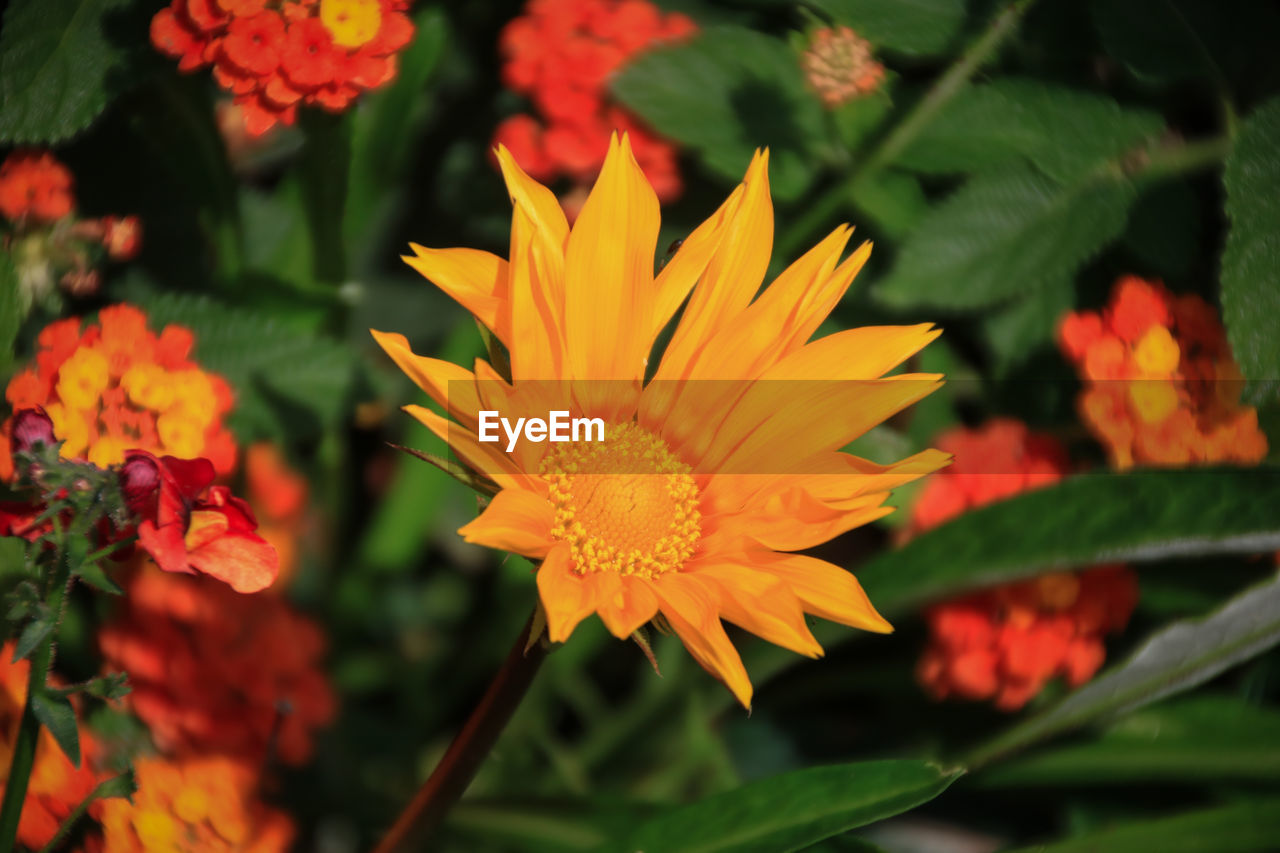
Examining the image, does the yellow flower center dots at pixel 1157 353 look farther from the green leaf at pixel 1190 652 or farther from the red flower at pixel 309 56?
the red flower at pixel 309 56

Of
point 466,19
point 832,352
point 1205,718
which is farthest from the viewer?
point 466,19

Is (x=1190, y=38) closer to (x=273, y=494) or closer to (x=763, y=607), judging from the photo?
(x=763, y=607)

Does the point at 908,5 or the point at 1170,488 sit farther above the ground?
the point at 908,5

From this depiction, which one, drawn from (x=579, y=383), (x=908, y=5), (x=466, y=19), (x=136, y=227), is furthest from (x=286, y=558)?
(x=908, y=5)

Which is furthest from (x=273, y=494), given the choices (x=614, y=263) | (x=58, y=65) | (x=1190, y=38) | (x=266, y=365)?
(x=1190, y=38)

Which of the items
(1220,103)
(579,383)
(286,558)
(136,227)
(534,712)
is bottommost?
(534,712)

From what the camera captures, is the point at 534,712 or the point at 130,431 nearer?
the point at 130,431

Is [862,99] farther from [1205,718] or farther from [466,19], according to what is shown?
[1205,718]

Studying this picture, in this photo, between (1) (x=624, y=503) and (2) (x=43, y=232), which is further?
(2) (x=43, y=232)
